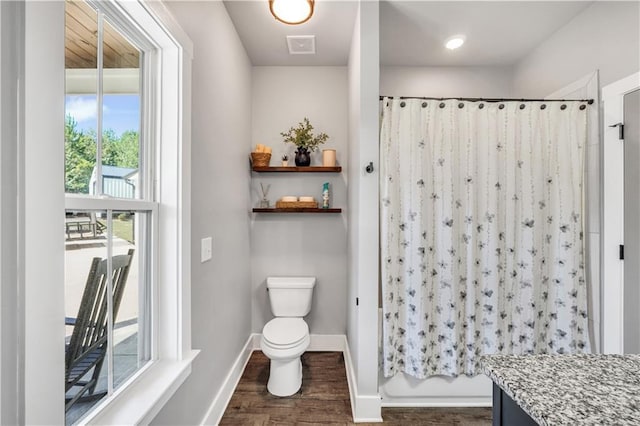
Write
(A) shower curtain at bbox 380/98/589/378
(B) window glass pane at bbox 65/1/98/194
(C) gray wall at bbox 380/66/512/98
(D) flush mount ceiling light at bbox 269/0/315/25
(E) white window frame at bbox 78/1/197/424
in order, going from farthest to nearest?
(C) gray wall at bbox 380/66/512/98, (A) shower curtain at bbox 380/98/589/378, (D) flush mount ceiling light at bbox 269/0/315/25, (E) white window frame at bbox 78/1/197/424, (B) window glass pane at bbox 65/1/98/194

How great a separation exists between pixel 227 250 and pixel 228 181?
48cm

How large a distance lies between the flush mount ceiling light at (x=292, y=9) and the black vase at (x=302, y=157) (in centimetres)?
109

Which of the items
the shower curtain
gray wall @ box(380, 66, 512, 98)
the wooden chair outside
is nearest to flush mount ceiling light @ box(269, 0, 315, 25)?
the shower curtain

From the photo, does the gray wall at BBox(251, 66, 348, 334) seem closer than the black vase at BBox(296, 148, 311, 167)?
No

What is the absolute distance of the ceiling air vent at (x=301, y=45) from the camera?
226 cm

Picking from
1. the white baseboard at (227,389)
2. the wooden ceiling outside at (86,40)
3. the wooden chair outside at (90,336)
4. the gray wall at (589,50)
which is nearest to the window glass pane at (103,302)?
the wooden chair outside at (90,336)

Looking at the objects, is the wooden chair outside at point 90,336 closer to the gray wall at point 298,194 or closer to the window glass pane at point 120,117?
the window glass pane at point 120,117

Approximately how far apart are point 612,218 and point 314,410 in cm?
223

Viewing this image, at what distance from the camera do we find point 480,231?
188 centimetres

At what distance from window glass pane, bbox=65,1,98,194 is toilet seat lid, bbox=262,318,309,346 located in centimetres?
149

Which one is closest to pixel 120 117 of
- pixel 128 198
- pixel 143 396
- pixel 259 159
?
pixel 128 198

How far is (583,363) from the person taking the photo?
78cm

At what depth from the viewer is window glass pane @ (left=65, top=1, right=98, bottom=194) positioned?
2.76 ft

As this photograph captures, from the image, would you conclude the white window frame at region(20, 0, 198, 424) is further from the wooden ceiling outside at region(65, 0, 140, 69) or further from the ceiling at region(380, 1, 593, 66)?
the ceiling at region(380, 1, 593, 66)
